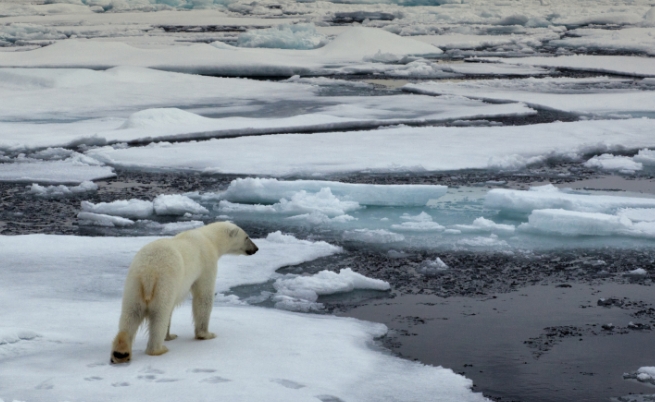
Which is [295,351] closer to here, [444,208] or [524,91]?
[444,208]

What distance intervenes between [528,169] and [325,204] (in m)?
2.85

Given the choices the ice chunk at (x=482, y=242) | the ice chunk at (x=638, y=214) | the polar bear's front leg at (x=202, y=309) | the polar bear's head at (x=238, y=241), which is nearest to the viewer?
the polar bear's front leg at (x=202, y=309)

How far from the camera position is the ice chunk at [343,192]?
6.66m

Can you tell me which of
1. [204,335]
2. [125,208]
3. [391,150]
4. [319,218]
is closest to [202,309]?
[204,335]

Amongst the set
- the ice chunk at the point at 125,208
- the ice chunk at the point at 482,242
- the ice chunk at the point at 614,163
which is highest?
the ice chunk at the point at 614,163

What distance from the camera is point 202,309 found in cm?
338

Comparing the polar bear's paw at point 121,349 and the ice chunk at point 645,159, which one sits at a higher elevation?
the ice chunk at point 645,159

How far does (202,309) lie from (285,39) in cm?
2041

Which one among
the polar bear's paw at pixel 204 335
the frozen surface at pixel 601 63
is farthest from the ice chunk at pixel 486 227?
the frozen surface at pixel 601 63

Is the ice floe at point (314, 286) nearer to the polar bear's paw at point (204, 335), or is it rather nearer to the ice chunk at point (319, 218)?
the polar bear's paw at point (204, 335)

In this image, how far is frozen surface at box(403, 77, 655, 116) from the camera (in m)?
12.9

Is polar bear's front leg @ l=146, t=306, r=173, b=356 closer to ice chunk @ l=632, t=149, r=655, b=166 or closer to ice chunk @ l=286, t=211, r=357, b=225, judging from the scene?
ice chunk @ l=286, t=211, r=357, b=225

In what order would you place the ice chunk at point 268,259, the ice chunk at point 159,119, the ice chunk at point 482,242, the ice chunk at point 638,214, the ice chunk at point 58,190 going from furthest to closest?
the ice chunk at point 159,119 < the ice chunk at point 58,190 < the ice chunk at point 638,214 < the ice chunk at point 482,242 < the ice chunk at point 268,259

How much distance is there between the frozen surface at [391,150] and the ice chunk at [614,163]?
40 cm
